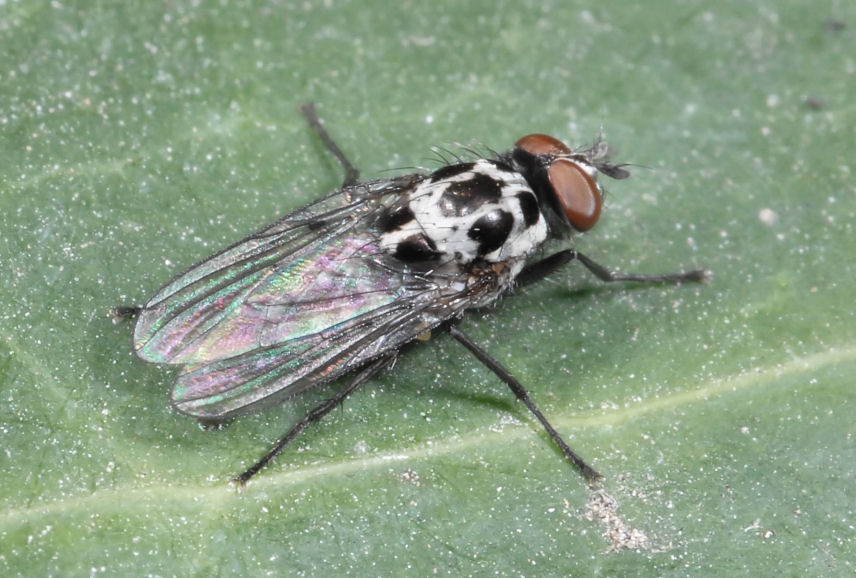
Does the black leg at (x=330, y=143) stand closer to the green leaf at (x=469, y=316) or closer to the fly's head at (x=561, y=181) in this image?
the green leaf at (x=469, y=316)

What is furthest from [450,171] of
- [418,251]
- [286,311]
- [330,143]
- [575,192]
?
[286,311]

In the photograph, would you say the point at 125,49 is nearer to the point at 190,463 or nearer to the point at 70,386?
the point at 70,386

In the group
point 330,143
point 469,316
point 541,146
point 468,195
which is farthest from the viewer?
point 330,143

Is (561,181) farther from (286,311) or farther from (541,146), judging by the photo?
(286,311)

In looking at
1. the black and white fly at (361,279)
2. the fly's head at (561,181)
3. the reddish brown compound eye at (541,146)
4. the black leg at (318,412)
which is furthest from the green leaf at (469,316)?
the reddish brown compound eye at (541,146)

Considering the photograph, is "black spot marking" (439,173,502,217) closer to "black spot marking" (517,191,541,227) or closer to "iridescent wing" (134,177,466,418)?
"black spot marking" (517,191,541,227)

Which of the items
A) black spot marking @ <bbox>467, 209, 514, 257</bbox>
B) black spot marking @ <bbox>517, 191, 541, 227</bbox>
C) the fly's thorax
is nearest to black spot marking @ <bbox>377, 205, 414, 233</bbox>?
the fly's thorax

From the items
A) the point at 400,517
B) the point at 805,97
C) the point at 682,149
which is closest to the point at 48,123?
the point at 400,517
